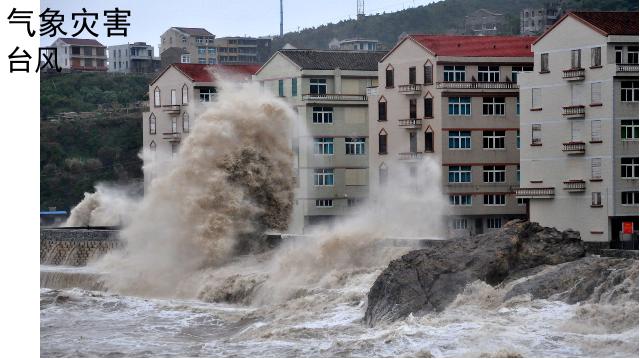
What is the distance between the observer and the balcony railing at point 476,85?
5178cm


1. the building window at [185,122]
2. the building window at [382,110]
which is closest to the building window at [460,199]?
the building window at [382,110]

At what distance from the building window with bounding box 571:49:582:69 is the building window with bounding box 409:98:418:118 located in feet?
30.9

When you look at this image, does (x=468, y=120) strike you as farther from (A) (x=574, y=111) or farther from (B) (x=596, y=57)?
(B) (x=596, y=57)

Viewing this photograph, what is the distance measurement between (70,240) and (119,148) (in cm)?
3485

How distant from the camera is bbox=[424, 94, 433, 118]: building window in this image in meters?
52.5

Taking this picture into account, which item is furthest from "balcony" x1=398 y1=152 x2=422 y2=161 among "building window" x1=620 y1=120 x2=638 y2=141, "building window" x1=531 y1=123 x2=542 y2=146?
"building window" x1=620 y1=120 x2=638 y2=141

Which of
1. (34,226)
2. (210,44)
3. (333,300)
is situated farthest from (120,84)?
(34,226)

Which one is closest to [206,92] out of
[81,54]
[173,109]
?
[173,109]

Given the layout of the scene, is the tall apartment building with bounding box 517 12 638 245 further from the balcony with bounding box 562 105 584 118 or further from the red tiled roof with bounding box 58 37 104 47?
the red tiled roof with bounding box 58 37 104 47

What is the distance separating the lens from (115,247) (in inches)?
1951

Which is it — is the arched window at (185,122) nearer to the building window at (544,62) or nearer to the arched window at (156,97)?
the arched window at (156,97)

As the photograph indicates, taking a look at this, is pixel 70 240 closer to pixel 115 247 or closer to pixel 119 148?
pixel 115 247

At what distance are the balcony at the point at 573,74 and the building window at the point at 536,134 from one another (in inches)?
94.3

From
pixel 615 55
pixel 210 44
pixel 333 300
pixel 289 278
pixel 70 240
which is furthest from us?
pixel 210 44
